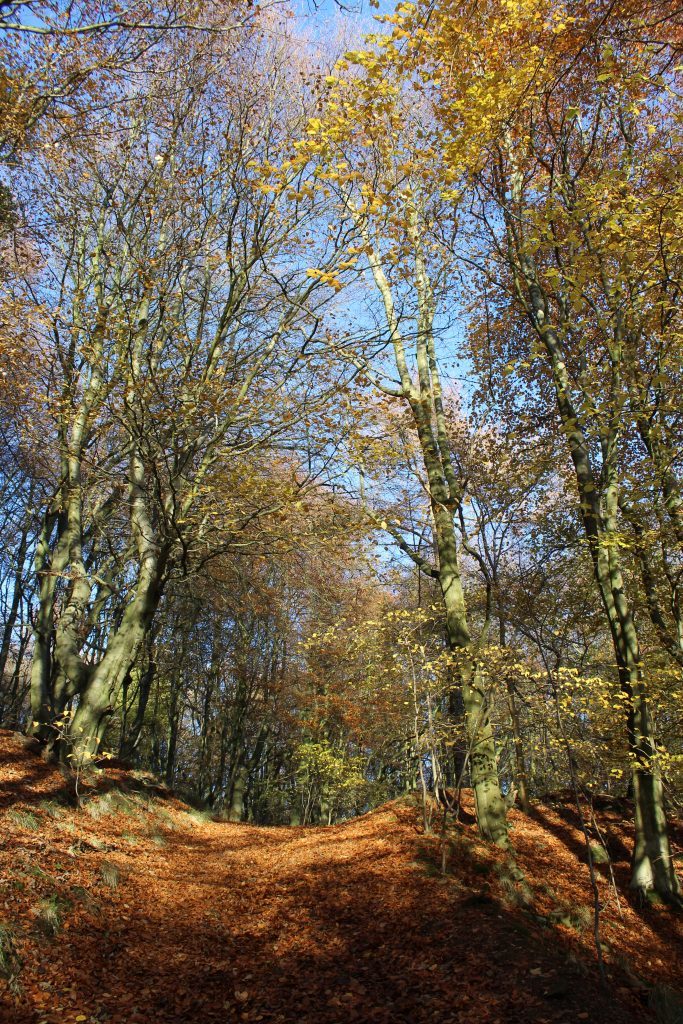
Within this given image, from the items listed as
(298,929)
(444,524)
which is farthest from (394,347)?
(298,929)

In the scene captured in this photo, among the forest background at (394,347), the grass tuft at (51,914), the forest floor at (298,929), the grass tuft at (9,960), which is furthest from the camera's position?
the forest background at (394,347)

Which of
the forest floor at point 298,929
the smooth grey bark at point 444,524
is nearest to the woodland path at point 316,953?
the forest floor at point 298,929

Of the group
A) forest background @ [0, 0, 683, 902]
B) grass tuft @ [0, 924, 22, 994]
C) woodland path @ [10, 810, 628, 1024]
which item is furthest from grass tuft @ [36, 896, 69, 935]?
forest background @ [0, 0, 683, 902]

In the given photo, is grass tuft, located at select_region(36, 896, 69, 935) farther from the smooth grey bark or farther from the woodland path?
the smooth grey bark

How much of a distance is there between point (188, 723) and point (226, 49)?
98.0 feet

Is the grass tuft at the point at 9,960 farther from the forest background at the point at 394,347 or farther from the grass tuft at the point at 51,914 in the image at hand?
the forest background at the point at 394,347

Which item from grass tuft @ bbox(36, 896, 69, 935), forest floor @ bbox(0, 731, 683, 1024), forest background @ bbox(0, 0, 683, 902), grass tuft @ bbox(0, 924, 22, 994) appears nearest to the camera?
grass tuft @ bbox(0, 924, 22, 994)

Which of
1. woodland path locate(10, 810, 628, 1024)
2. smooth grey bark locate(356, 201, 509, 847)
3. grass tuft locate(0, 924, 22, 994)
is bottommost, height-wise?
woodland path locate(10, 810, 628, 1024)

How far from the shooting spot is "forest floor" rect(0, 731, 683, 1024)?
4.08 meters

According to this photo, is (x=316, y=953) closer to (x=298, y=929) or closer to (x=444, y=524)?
(x=298, y=929)

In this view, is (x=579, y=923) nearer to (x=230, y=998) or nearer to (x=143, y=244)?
(x=230, y=998)

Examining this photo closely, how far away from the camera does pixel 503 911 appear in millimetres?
6094

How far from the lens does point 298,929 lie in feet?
18.6

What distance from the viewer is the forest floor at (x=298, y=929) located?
4082 millimetres
